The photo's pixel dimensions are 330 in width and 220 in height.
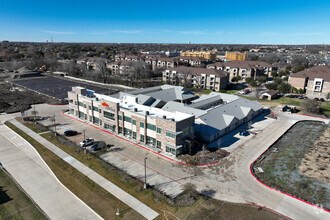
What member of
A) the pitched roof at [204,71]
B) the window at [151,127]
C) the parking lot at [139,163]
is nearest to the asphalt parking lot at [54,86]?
the pitched roof at [204,71]

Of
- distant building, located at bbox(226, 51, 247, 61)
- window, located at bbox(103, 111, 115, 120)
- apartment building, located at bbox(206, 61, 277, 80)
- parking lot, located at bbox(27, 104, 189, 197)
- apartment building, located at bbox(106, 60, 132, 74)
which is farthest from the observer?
distant building, located at bbox(226, 51, 247, 61)

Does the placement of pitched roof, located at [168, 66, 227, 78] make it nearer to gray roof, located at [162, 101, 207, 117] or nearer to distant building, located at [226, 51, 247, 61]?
gray roof, located at [162, 101, 207, 117]

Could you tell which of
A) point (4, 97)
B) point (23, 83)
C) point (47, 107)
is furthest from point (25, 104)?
point (23, 83)

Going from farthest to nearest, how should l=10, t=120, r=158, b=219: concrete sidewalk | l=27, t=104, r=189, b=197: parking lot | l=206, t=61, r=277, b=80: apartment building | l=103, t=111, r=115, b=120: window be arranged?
l=206, t=61, r=277, b=80: apartment building, l=103, t=111, r=115, b=120: window, l=27, t=104, r=189, b=197: parking lot, l=10, t=120, r=158, b=219: concrete sidewalk

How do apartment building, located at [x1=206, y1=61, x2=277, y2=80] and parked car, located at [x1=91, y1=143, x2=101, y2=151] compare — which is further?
apartment building, located at [x1=206, y1=61, x2=277, y2=80]

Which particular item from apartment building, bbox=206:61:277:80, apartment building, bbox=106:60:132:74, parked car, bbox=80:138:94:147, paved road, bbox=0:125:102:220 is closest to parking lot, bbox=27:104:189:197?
parked car, bbox=80:138:94:147

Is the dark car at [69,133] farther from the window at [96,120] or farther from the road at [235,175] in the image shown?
the window at [96,120]

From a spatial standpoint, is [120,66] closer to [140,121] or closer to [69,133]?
[69,133]
